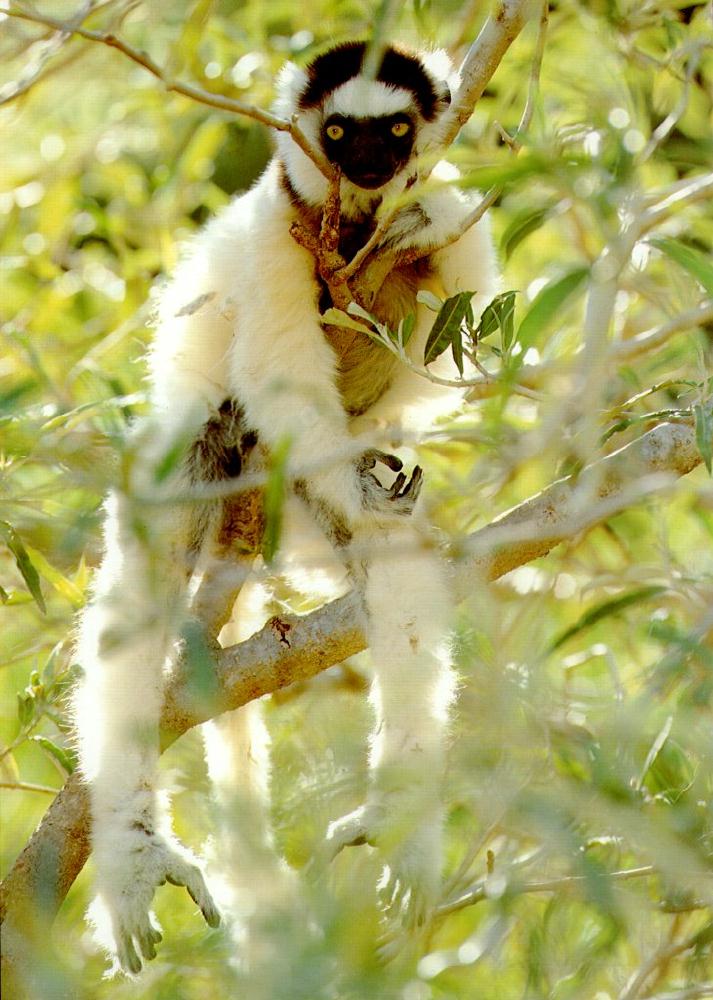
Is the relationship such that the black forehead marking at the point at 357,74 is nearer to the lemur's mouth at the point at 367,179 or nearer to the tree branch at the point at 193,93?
the lemur's mouth at the point at 367,179

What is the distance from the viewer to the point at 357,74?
3.84 meters

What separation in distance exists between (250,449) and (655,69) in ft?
6.36

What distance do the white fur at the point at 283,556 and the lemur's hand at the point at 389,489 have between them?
0.03 m

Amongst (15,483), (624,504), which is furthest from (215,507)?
(624,504)

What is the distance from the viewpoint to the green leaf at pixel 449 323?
3062 mm

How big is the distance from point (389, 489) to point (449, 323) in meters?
0.74

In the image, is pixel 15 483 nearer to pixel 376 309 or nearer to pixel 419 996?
pixel 376 309

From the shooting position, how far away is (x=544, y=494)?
333cm

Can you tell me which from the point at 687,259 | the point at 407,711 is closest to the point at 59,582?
the point at 407,711

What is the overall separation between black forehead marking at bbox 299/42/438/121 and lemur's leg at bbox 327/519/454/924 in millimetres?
1299

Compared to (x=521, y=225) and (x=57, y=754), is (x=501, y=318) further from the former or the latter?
(x=57, y=754)

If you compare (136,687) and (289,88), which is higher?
(289,88)

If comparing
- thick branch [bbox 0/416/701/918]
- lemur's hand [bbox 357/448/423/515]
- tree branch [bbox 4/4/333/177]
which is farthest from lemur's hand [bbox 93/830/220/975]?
tree branch [bbox 4/4/333/177]

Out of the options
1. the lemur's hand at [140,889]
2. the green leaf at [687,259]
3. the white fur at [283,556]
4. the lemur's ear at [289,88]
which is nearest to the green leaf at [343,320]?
the white fur at [283,556]
